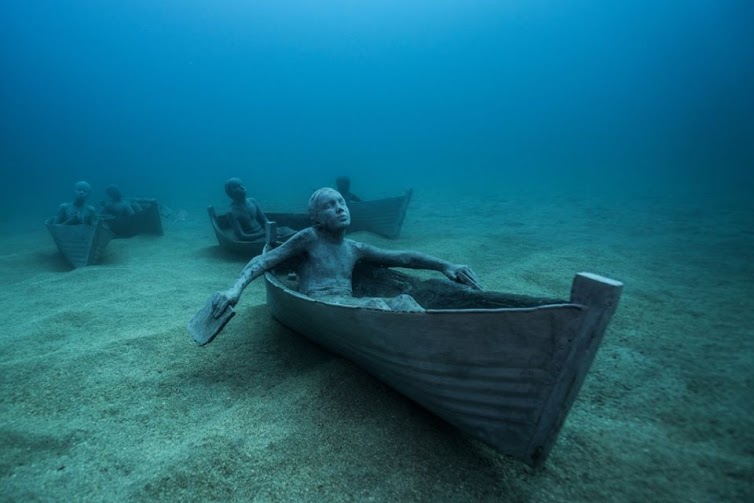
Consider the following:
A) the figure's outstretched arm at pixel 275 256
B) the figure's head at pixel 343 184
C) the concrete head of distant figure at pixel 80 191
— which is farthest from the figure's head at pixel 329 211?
the concrete head of distant figure at pixel 80 191

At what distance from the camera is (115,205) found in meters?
10.5

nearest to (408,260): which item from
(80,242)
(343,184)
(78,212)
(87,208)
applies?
(343,184)

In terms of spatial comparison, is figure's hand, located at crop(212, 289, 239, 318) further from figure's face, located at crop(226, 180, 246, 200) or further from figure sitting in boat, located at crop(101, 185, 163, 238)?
figure sitting in boat, located at crop(101, 185, 163, 238)

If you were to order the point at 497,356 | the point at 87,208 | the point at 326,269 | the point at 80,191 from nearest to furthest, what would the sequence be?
the point at 497,356
the point at 326,269
the point at 87,208
the point at 80,191

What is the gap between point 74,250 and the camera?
7.38 metres

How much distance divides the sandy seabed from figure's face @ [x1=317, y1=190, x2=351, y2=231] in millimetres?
1345

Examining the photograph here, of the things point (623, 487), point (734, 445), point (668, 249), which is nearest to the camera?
point (623, 487)

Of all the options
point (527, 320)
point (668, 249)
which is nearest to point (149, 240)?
point (527, 320)

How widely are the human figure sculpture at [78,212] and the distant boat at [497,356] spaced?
9.04m

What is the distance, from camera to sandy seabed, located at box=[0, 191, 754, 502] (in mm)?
2043

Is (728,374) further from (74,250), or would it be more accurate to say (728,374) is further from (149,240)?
(149,240)

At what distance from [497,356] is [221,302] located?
2.33 meters

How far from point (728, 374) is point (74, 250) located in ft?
34.0

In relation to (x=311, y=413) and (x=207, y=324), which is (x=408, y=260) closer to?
(x=311, y=413)
